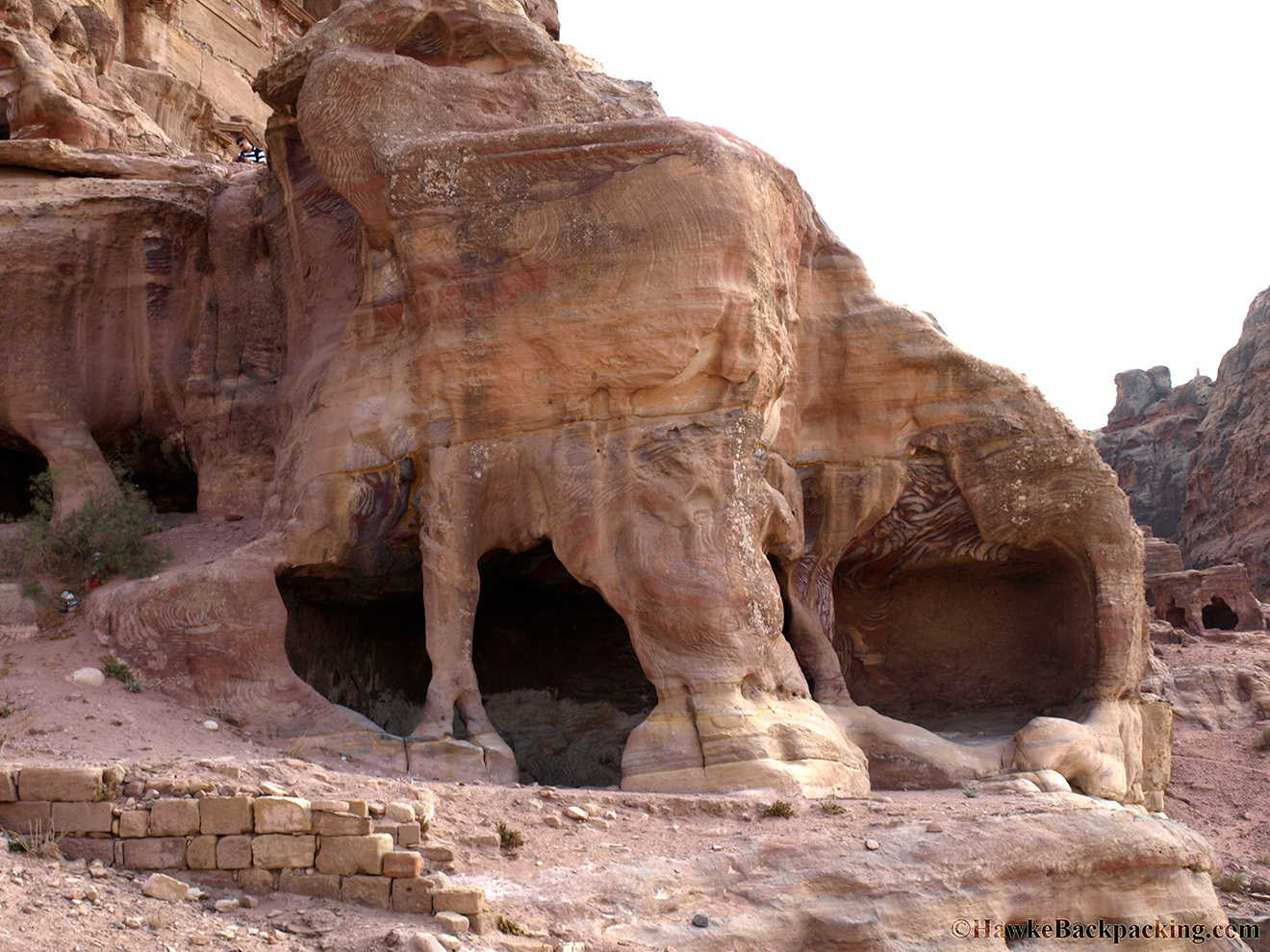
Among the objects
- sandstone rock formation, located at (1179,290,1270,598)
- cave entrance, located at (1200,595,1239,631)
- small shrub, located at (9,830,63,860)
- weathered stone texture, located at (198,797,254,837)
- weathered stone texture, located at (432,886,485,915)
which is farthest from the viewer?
sandstone rock formation, located at (1179,290,1270,598)

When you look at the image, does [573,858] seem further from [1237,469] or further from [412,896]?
Answer: [1237,469]

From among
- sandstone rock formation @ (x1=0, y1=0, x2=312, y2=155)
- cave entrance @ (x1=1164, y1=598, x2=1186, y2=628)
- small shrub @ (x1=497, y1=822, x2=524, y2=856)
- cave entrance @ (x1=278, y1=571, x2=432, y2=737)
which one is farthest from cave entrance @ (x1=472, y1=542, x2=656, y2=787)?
cave entrance @ (x1=1164, y1=598, x2=1186, y2=628)

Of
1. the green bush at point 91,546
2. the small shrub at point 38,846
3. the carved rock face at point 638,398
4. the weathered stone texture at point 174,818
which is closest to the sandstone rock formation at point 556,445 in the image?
the carved rock face at point 638,398

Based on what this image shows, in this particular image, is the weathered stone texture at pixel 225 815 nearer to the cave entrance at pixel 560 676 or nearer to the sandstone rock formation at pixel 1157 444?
the cave entrance at pixel 560 676

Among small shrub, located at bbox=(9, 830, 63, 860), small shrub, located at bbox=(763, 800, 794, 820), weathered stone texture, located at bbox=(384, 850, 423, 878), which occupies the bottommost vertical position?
small shrub, located at bbox=(763, 800, 794, 820)

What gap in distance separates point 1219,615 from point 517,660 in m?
21.9

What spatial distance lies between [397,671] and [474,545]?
3.10 meters

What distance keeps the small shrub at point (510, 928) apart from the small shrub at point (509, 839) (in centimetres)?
97

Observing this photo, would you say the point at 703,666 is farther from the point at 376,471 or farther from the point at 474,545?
the point at 376,471

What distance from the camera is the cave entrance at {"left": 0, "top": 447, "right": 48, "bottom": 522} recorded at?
572 inches

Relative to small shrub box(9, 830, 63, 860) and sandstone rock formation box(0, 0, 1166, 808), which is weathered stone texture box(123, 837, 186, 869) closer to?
small shrub box(9, 830, 63, 860)

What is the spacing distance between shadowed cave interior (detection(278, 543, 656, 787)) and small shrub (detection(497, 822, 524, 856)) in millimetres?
4779

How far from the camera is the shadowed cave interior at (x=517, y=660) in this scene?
12328 millimetres

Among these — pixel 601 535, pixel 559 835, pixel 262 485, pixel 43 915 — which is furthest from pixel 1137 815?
pixel 262 485
